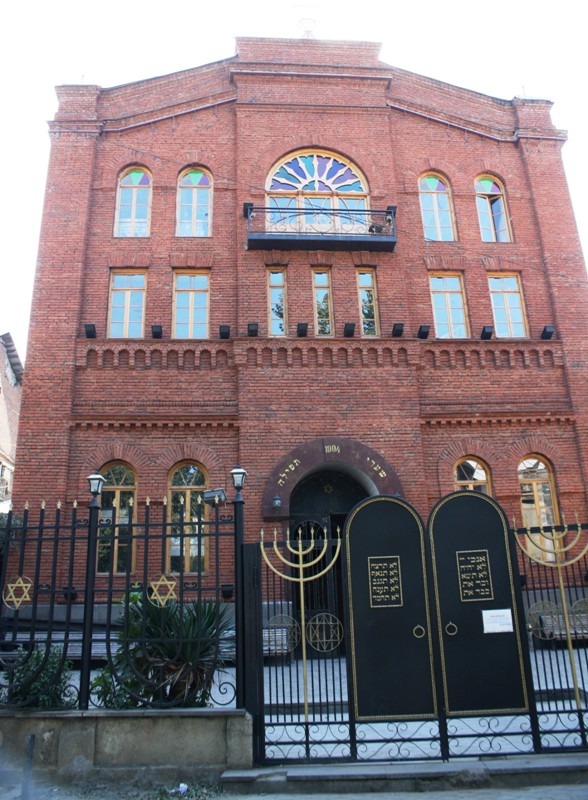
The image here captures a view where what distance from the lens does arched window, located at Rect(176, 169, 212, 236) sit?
15.9 m

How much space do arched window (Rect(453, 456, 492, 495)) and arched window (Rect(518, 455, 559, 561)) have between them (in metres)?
0.80

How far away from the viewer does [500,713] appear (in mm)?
6844

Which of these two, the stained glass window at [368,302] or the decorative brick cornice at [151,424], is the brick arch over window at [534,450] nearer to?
the stained glass window at [368,302]

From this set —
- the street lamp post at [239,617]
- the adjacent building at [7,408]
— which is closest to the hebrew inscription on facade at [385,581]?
the street lamp post at [239,617]

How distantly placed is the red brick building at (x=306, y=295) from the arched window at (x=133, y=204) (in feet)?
0.17

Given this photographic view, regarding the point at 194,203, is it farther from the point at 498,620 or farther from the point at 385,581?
the point at 498,620

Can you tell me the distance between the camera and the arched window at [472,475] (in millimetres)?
14344

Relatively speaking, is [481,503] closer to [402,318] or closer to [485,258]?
[402,318]

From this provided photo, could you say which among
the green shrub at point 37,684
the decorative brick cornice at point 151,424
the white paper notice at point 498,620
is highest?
the decorative brick cornice at point 151,424

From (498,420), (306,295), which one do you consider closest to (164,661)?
(306,295)

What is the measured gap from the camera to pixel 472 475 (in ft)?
47.4

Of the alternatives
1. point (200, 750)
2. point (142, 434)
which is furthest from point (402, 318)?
point (200, 750)

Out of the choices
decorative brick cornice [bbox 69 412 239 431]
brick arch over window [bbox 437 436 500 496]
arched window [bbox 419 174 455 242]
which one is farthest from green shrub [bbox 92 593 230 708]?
arched window [bbox 419 174 455 242]

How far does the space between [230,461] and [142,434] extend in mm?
2059
